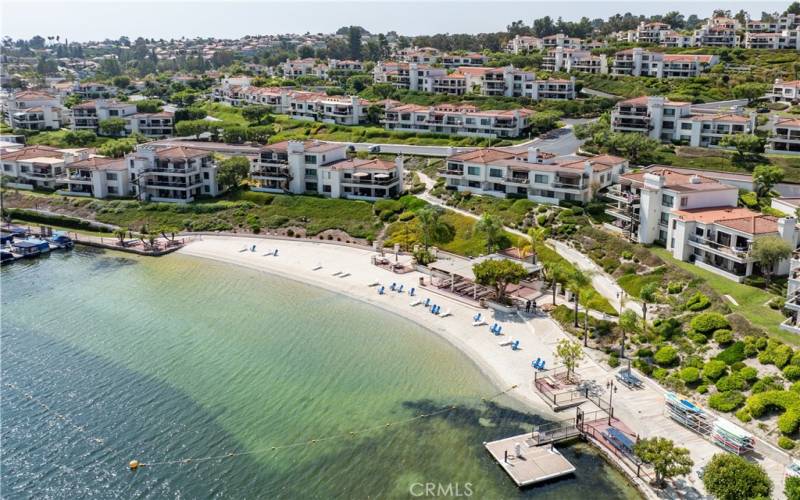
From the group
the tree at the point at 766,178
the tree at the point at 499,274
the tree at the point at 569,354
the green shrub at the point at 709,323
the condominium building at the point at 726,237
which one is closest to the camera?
the tree at the point at 569,354

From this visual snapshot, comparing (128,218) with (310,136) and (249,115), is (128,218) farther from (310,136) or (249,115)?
(249,115)

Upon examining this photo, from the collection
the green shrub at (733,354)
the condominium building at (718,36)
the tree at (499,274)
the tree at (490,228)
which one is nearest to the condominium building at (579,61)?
the condominium building at (718,36)

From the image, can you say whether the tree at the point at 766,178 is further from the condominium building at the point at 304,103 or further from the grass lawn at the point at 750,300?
the condominium building at the point at 304,103

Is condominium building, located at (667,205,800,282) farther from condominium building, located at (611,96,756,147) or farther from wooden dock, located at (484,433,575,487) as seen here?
condominium building, located at (611,96,756,147)

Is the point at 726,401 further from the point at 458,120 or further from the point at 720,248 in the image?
the point at 458,120

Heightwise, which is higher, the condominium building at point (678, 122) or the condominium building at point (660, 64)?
the condominium building at point (660, 64)

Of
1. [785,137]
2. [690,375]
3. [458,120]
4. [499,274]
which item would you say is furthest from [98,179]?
[785,137]

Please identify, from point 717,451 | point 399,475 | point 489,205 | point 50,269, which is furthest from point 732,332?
point 50,269
